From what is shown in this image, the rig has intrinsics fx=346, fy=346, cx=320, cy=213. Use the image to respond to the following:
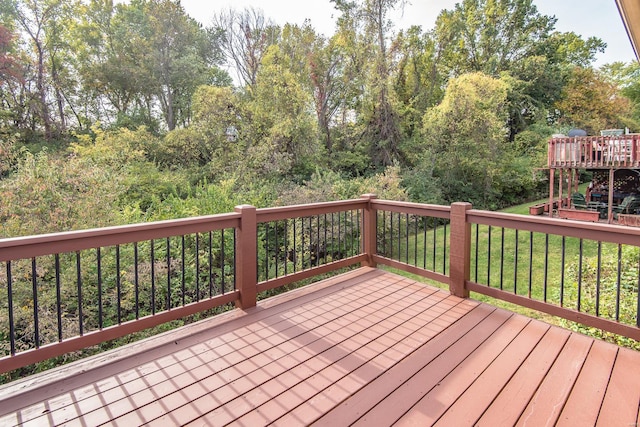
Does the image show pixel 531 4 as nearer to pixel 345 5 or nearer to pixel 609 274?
pixel 345 5

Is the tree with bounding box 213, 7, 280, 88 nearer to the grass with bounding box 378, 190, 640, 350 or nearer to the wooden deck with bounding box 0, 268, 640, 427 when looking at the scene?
the grass with bounding box 378, 190, 640, 350

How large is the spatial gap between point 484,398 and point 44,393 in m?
2.56

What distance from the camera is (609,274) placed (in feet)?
13.6

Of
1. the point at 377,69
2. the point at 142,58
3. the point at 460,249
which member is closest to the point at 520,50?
the point at 377,69

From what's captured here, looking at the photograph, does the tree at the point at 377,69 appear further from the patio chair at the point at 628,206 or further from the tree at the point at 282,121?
the patio chair at the point at 628,206

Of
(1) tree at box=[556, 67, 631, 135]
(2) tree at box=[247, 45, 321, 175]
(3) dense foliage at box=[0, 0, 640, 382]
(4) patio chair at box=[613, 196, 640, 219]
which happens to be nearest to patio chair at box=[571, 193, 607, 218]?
(4) patio chair at box=[613, 196, 640, 219]

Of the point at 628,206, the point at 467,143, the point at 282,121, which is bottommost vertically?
the point at 628,206

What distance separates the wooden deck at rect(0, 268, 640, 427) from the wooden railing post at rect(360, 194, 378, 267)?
138 centimetres

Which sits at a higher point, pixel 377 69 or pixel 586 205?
pixel 377 69

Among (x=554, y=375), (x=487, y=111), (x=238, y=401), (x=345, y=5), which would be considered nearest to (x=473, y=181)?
(x=487, y=111)

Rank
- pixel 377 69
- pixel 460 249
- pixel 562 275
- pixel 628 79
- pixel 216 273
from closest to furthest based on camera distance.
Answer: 1. pixel 562 275
2. pixel 460 249
3. pixel 216 273
4. pixel 377 69
5. pixel 628 79

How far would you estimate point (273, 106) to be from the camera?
1012 cm

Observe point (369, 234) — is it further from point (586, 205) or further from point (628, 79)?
point (628, 79)

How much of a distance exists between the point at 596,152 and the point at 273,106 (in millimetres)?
9254
